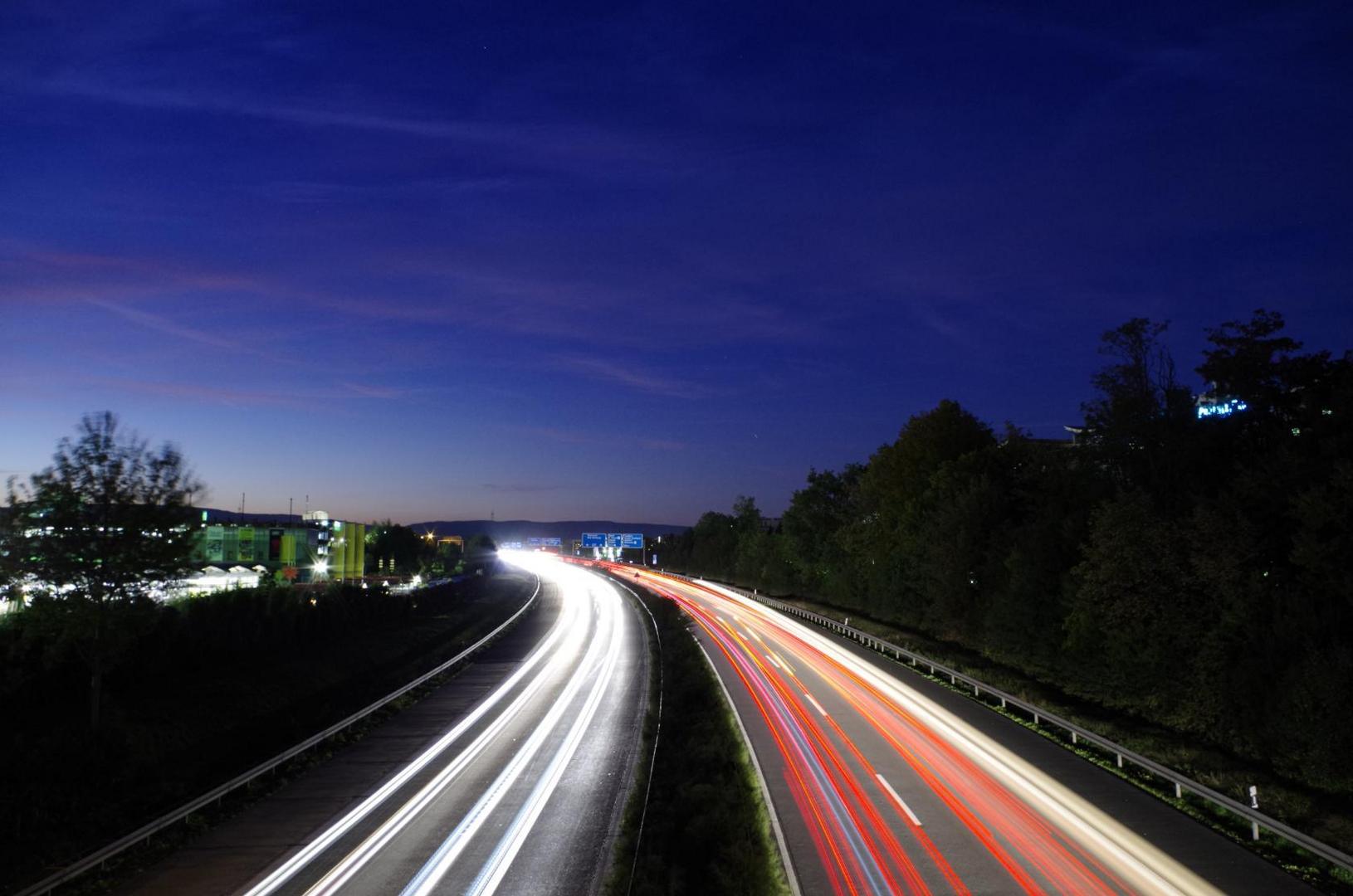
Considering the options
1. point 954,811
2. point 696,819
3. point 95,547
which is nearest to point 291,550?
point 95,547

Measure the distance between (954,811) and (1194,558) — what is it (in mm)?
13429

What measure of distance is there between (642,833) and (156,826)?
8984 mm

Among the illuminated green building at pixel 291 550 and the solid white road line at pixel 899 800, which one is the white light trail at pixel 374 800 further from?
the illuminated green building at pixel 291 550

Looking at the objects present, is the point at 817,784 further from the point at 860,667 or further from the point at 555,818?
the point at 860,667

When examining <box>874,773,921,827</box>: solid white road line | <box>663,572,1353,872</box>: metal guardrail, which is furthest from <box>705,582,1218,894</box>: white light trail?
<box>874,773,921,827</box>: solid white road line

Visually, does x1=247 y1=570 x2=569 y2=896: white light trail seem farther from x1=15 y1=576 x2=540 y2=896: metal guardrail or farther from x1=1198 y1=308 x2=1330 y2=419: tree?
x1=1198 y1=308 x2=1330 y2=419: tree

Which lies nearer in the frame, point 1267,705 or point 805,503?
point 1267,705

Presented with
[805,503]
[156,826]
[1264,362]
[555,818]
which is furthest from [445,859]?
[805,503]

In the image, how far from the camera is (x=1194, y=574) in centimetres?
2711

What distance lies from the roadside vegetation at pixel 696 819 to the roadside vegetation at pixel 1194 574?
10156 mm

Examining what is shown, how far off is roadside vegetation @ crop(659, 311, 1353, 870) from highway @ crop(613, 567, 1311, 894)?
9.38 ft

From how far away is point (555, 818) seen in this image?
1812cm

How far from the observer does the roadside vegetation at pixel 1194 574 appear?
21188mm

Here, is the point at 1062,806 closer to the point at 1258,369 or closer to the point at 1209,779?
the point at 1209,779
